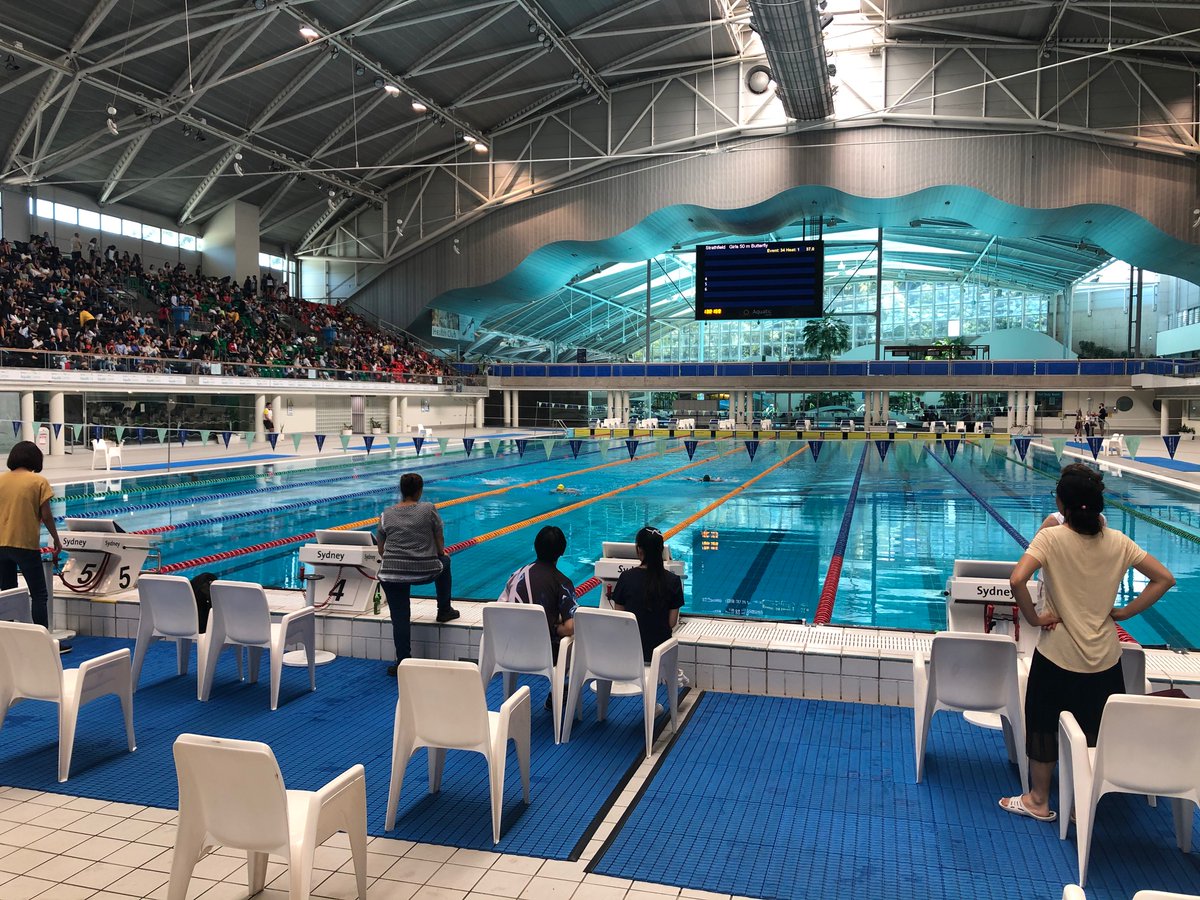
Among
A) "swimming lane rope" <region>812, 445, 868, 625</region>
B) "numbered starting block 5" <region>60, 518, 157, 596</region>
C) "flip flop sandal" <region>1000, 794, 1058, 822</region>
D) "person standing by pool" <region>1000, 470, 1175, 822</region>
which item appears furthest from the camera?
"swimming lane rope" <region>812, 445, 868, 625</region>

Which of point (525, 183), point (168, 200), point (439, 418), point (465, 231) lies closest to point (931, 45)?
point (525, 183)

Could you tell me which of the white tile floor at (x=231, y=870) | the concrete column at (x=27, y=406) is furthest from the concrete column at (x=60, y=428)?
the white tile floor at (x=231, y=870)

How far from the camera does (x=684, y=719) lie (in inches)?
177

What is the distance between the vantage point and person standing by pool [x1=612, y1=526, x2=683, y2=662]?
14.2ft

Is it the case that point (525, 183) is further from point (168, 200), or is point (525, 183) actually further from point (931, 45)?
point (931, 45)

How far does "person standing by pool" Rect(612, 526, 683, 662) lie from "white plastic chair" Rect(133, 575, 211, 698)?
2431 millimetres

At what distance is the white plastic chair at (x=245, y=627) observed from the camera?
183 inches

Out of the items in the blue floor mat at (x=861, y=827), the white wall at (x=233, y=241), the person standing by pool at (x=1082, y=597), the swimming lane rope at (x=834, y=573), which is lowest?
the swimming lane rope at (x=834, y=573)

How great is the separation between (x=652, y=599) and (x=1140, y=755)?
2.14m

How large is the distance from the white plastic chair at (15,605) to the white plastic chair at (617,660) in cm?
344

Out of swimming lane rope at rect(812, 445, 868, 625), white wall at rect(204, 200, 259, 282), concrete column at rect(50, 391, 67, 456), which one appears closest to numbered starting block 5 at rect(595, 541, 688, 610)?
swimming lane rope at rect(812, 445, 868, 625)

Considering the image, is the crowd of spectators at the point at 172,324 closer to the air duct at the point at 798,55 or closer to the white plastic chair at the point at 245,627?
the air duct at the point at 798,55

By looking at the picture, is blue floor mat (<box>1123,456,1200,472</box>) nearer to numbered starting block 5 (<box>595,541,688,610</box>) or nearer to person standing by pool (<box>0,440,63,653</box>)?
numbered starting block 5 (<box>595,541,688,610</box>)

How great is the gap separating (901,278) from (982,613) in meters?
46.9
